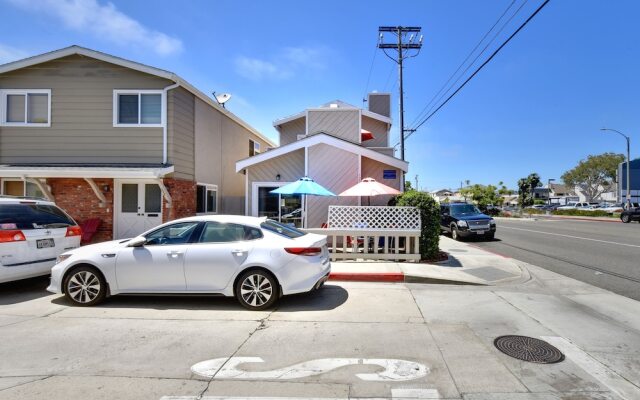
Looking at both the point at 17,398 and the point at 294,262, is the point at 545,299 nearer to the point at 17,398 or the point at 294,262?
the point at 294,262

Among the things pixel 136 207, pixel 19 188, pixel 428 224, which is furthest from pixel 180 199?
pixel 428 224

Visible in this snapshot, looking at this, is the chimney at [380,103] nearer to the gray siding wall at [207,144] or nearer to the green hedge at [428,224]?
the gray siding wall at [207,144]

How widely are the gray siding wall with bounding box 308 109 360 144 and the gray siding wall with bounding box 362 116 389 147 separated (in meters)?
4.22

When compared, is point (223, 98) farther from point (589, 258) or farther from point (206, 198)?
point (589, 258)

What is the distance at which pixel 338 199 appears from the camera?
41.6 ft

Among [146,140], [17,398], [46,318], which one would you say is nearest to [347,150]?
[146,140]

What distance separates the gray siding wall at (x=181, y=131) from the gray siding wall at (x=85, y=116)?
428 millimetres

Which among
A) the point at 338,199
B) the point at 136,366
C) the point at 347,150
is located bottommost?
the point at 136,366

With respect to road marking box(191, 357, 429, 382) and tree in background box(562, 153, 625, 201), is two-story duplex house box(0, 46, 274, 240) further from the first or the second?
tree in background box(562, 153, 625, 201)

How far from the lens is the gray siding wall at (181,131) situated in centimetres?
1208

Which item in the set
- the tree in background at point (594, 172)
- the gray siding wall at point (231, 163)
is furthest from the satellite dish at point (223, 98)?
the tree in background at point (594, 172)

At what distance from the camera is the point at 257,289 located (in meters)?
5.74

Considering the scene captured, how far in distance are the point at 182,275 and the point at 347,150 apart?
7936 mm

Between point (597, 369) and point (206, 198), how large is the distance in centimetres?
1356
